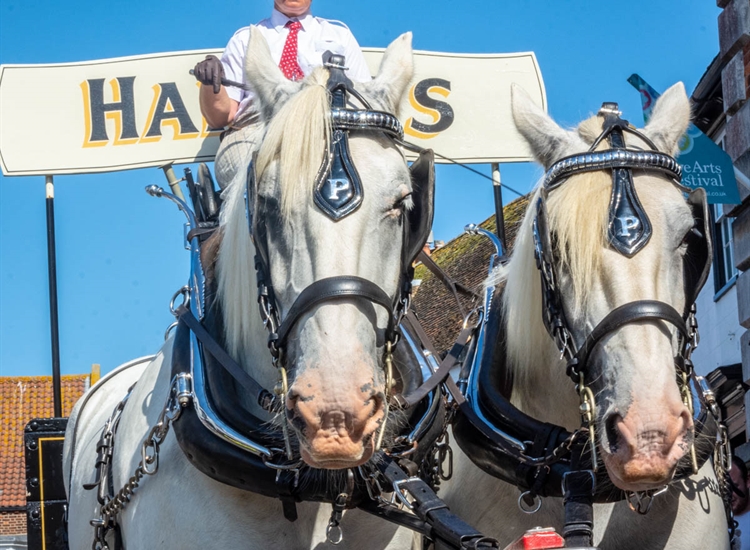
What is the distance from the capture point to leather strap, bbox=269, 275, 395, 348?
3.36 metres

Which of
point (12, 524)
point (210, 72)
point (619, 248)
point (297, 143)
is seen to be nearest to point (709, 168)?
point (210, 72)

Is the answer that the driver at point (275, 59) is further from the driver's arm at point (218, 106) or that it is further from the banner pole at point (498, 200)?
the banner pole at point (498, 200)

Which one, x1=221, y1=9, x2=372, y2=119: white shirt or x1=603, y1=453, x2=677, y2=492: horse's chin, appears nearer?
x1=603, y1=453, x2=677, y2=492: horse's chin

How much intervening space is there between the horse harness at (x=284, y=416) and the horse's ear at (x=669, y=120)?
0.98m

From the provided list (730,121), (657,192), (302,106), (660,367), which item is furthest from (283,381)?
(730,121)

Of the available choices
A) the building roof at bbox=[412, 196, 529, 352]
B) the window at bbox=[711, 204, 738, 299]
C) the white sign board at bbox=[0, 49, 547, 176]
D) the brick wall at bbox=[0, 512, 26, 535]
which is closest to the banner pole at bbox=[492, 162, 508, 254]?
the white sign board at bbox=[0, 49, 547, 176]

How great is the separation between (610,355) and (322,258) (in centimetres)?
95

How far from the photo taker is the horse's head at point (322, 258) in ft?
10.7

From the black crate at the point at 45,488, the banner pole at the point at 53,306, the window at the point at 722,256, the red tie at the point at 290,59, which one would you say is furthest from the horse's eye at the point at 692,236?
the window at the point at 722,256

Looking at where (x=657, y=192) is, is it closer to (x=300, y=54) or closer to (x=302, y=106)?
(x=302, y=106)

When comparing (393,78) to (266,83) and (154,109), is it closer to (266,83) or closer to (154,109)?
(266,83)

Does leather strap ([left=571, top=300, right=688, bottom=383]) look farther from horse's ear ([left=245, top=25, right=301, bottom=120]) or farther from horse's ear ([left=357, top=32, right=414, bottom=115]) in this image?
horse's ear ([left=245, top=25, right=301, bottom=120])

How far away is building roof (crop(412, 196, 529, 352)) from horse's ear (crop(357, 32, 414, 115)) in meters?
6.51

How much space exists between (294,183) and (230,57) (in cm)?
210
